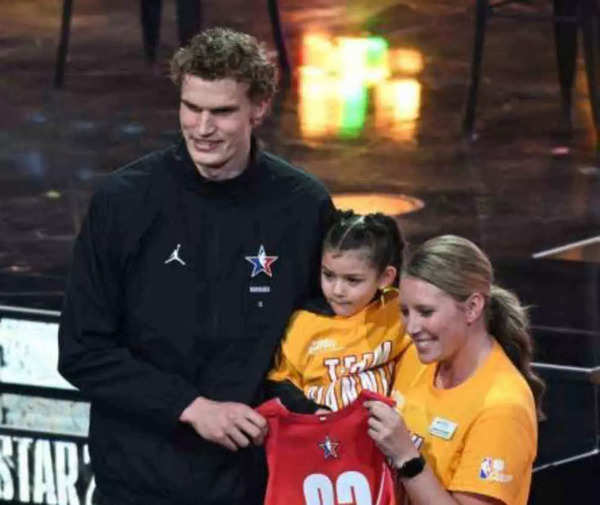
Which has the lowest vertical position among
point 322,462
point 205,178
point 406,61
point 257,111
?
point 322,462

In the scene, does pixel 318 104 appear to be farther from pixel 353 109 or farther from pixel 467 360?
pixel 467 360

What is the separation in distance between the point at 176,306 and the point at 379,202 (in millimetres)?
3095

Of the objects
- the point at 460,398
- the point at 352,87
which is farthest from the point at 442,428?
the point at 352,87

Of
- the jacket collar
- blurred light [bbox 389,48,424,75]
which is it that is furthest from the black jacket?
blurred light [bbox 389,48,424,75]

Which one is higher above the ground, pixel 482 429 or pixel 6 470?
pixel 482 429

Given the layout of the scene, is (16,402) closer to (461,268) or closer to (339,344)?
(339,344)

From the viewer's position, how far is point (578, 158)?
270 inches

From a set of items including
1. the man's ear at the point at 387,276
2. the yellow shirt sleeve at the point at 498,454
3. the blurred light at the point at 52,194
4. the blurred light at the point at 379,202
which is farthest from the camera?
the blurred light at the point at 52,194

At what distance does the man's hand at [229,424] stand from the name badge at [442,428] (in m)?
0.32

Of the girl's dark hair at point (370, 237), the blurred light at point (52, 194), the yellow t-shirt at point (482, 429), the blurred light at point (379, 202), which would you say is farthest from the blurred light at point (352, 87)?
the yellow t-shirt at point (482, 429)

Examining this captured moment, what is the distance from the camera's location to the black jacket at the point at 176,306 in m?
3.51

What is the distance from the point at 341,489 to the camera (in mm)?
3459

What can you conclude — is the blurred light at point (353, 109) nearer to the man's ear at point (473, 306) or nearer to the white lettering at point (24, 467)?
the white lettering at point (24, 467)

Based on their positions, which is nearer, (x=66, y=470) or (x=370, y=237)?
(x=370, y=237)
